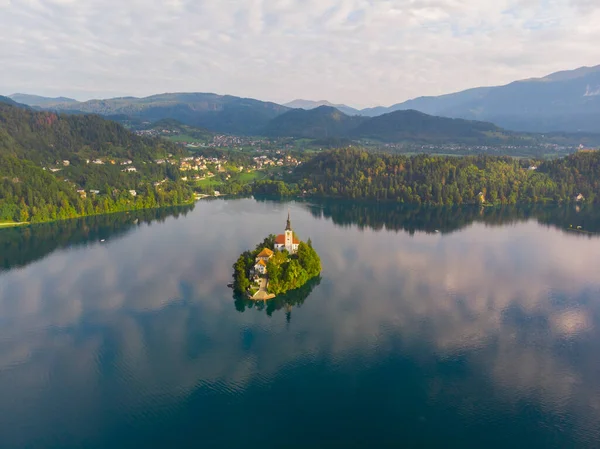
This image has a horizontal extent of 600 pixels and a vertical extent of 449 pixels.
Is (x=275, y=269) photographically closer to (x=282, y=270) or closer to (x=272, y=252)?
(x=282, y=270)

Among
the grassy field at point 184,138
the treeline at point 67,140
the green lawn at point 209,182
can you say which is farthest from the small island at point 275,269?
the grassy field at point 184,138

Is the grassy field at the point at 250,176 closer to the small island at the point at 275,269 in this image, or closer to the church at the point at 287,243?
the church at the point at 287,243

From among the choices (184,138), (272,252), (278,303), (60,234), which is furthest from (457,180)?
(184,138)

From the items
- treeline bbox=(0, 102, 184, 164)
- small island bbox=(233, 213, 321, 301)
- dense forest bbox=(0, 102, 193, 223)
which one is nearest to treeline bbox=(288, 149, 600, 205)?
dense forest bbox=(0, 102, 193, 223)

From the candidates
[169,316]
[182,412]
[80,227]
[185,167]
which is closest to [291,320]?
[169,316]

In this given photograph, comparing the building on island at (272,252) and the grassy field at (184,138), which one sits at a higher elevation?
the grassy field at (184,138)

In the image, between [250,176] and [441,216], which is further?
[250,176]

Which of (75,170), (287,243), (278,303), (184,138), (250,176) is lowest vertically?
(278,303)

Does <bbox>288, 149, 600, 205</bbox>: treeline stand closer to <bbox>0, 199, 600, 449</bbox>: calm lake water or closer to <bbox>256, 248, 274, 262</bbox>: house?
<bbox>0, 199, 600, 449</bbox>: calm lake water
